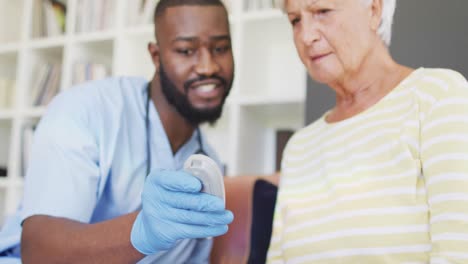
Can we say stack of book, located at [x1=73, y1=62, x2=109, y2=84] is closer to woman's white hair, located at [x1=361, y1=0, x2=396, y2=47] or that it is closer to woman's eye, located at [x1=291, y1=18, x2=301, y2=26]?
woman's eye, located at [x1=291, y1=18, x2=301, y2=26]

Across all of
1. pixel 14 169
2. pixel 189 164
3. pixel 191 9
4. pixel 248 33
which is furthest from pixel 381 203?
pixel 14 169

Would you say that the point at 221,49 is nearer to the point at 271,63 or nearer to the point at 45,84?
the point at 271,63

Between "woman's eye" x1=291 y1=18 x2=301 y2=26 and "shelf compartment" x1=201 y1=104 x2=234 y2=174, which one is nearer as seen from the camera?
"woman's eye" x1=291 y1=18 x2=301 y2=26

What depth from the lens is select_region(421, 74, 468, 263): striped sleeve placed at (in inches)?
26.9

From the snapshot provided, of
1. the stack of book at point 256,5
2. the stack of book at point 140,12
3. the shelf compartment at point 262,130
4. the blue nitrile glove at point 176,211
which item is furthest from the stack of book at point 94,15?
the blue nitrile glove at point 176,211

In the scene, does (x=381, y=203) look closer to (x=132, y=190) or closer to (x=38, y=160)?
(x=132, y=190)

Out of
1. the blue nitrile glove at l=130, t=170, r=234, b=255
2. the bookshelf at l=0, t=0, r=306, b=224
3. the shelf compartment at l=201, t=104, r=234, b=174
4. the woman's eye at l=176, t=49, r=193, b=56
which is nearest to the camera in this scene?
the blue nitrile glove at l=130, t=170, r=234, b=255

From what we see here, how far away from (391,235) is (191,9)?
636mm

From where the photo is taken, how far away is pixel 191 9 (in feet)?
3.65

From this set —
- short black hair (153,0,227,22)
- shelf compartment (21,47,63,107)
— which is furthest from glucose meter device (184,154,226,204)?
shelf compartment (21,47,63,107)

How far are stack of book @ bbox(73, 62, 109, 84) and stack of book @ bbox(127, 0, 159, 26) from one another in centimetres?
27

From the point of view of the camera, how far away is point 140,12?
2.31m

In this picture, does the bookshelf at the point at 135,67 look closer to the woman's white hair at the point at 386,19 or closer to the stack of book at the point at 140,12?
the stack of book at the point at 140,12

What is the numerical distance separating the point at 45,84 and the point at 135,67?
50cm
